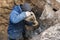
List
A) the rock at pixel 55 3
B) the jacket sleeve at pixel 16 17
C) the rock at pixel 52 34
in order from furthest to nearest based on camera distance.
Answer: the rock at pixel 55 3 → the jacket sleeve at pixel 16 17 → the rock at pixel 52 34

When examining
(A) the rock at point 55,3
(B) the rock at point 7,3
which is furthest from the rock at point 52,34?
(B) the rock at point 7,3

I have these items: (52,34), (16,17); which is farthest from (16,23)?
(52,34)

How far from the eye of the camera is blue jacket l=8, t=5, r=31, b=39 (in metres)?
2.54

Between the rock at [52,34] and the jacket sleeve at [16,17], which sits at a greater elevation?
the jacket sleeve at [16,17]

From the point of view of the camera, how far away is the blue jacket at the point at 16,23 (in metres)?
2.54

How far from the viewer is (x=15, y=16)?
2529mm

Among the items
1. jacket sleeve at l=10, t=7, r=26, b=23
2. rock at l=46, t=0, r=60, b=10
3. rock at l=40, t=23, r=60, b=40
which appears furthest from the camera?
rock at l=46, t=0, r=60, b=10

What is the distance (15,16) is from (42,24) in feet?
1.83

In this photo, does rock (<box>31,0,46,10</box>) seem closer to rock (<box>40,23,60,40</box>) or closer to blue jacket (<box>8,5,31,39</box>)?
blue jacket (<box>8,5,31,39</box>)

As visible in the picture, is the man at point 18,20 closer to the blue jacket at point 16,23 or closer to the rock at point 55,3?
the blue jacket at point 16,23

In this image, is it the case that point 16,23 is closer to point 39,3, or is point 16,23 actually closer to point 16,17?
point 16,17

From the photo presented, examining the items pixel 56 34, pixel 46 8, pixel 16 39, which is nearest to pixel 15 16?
pixel 16 39

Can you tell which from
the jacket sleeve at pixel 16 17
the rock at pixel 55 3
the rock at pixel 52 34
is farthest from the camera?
the rock at pixel 55 3

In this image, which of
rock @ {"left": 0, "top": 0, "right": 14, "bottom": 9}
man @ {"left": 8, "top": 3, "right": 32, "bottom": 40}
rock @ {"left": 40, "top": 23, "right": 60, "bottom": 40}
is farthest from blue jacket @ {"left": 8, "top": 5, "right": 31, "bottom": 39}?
rock @ {"left": 0, "top": 0, "right": 14, "bottom": 9}
